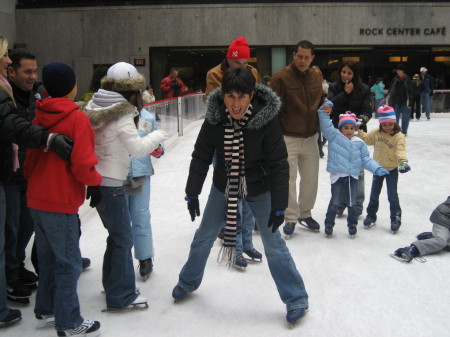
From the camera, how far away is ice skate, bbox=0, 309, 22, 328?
119 inches

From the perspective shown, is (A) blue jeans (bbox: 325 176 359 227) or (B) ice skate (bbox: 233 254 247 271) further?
(A) blue jeans (bbox: 325 176 359 227)

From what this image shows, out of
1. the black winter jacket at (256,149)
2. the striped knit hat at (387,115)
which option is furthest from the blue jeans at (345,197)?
the black winter jacket at (256,149)

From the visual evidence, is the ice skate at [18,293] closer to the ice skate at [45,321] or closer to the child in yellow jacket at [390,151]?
the ice skate at [45,321]

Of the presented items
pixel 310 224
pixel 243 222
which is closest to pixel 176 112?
pixel 310 224

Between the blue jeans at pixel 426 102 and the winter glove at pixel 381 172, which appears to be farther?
the blue jeans at pixel 426 102

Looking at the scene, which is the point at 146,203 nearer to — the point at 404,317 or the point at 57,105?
the point at 57,105

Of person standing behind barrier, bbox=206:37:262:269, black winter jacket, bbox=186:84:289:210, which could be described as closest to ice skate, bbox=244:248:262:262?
person standing behind barrier, bbox=206:37:262:269

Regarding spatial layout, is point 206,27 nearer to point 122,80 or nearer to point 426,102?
point 426,102

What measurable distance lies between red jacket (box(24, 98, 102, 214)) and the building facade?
69.2 feet

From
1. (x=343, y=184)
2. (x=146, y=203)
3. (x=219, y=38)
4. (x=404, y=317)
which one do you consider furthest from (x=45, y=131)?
(x=219, y=38)

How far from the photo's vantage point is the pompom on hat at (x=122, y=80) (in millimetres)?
3176

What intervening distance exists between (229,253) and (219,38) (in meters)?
21.2

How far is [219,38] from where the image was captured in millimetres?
23312

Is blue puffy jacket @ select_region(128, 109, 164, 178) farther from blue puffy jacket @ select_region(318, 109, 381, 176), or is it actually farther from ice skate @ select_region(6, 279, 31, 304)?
blue puffy jacket @ select_region(318, 109, 381, 176)
